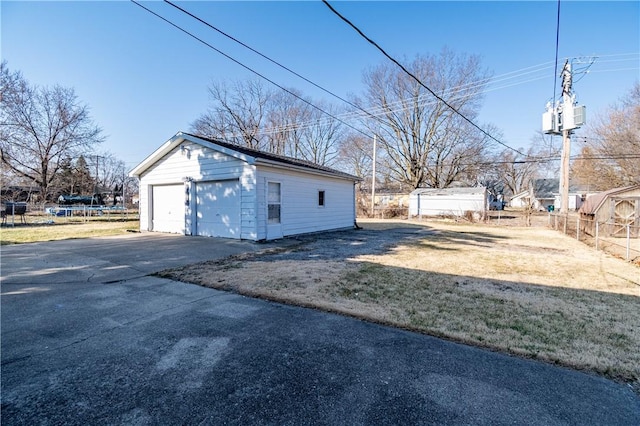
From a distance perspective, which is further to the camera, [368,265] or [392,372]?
[368,265]

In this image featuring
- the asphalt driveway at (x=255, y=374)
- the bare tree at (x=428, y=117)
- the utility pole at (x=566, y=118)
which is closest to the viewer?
the asphalt driveway at (x=255, y=374)

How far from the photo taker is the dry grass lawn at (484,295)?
3.10 metres

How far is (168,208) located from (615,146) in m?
33.4

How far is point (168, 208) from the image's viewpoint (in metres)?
12.1

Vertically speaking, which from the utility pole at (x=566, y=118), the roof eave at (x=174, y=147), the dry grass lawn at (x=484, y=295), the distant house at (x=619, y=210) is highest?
the utility pole at (x=566, y=118)

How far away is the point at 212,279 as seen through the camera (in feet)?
17.9

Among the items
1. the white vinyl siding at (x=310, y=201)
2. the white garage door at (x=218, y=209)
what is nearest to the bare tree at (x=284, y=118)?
the white vinyl siding at (x=310, y=201)

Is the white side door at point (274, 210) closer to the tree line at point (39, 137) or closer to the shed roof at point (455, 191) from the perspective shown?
the shed roof at point (455, 191)

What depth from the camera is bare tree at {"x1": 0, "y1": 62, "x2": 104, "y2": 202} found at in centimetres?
2478

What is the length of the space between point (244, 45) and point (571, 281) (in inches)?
340

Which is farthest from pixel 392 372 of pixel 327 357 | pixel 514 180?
pixel 514 180

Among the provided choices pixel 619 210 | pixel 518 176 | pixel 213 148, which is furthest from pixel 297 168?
pixel 518 176

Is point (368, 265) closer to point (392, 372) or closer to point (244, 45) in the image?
Result: point (392, 372)

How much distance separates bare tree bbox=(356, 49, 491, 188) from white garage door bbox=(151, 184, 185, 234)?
25.4 m
